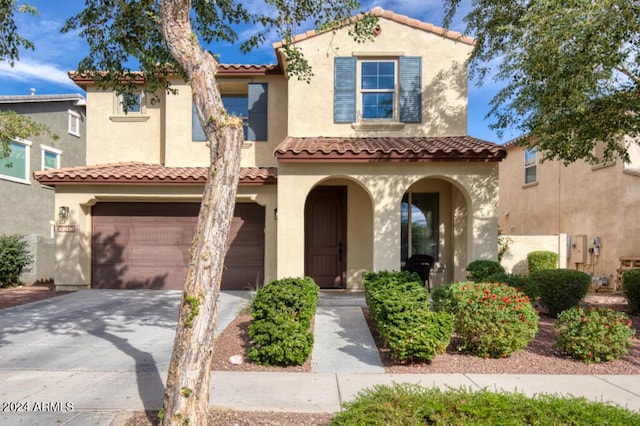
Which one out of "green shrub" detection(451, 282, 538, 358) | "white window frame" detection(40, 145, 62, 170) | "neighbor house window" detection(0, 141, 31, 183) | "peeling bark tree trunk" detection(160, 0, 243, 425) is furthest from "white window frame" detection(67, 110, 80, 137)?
"green shrub" detection(451, 282, 538, 358)

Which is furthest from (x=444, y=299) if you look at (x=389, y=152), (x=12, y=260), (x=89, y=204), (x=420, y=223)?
(x=12, y=260)

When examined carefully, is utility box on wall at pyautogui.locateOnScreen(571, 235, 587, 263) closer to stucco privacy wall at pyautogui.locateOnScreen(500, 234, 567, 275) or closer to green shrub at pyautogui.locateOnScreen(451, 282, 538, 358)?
stucco privacy wall at pyautogui.locateOnScreen(500, 234, 567, 275)

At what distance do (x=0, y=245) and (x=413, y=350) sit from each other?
43.5 ft

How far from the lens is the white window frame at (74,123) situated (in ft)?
61.6

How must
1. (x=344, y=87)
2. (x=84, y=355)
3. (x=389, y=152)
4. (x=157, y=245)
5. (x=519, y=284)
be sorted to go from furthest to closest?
(x=157, y=245) → (x=344, y=87) → (x=389, y=152) → (x=519, y=284) → (x=84, y=355)

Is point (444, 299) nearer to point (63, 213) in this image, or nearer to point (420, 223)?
point (420, 223)

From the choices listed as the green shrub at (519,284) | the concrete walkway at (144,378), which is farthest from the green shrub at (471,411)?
the green shrub at (519,284)

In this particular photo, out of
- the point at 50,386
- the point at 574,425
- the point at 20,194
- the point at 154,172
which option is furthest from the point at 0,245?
the point at 574,425

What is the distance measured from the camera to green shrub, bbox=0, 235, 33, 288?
40.6 feet

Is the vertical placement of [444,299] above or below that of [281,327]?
above

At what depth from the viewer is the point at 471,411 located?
322 centimetres

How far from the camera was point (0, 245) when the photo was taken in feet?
40.8

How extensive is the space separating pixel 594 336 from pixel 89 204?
466 inches

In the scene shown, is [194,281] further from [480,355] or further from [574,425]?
[480,355]
